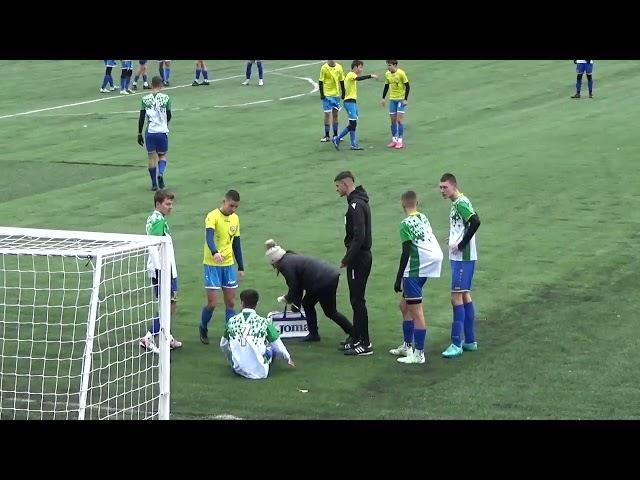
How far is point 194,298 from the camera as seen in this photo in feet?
55.9

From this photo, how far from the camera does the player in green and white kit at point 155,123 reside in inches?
926

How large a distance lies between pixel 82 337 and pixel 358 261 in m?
3.83

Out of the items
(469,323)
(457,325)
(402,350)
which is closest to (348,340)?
(402,350)

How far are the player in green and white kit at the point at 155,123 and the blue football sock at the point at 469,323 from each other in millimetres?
10848

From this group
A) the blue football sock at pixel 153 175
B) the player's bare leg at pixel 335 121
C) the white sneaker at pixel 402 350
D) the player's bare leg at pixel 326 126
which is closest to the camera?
the white sneaker at pixel 402 350

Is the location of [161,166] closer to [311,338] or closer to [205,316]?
[205,316]

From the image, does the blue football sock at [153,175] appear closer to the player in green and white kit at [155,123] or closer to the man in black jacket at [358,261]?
the player in green and white kit at [155,123]

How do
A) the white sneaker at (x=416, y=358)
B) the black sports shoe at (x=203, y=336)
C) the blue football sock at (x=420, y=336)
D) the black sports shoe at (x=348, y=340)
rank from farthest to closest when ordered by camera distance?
the black sports shoe at (x=203, y=336) → the black sports shoe at (x=348, y=340) → the white sneaker at (x=416, y=358) → the blue football sock at (x=420, y=336)

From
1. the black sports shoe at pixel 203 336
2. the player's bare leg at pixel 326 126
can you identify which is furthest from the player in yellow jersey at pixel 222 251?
the player's bare leg at pixel 326 126

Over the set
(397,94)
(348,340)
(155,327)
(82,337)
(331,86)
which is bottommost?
(82,337)

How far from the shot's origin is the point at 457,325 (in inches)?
561

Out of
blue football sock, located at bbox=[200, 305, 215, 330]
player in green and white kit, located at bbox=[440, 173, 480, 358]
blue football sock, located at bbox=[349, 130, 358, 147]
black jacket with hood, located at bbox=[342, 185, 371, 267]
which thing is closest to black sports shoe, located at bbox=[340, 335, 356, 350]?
black jacket with hood, located at bbox=[342, 185, 371, 267]

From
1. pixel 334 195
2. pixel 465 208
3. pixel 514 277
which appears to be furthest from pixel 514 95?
pixel 465 208
